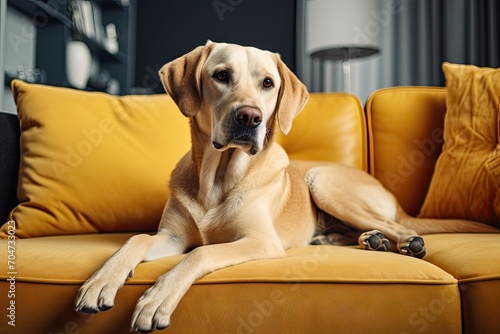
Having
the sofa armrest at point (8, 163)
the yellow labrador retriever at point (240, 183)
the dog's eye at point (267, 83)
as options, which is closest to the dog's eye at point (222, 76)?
the yellow labrador retriever at point (240, 183)

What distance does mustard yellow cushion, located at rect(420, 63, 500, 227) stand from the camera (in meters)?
1.79

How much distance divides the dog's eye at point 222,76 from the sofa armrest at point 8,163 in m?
0.84

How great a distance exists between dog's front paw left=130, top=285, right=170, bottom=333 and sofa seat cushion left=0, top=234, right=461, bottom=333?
0.08 meters

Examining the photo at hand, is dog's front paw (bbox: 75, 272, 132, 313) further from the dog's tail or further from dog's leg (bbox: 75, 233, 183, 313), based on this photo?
the dog's tail

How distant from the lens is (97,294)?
1106mm

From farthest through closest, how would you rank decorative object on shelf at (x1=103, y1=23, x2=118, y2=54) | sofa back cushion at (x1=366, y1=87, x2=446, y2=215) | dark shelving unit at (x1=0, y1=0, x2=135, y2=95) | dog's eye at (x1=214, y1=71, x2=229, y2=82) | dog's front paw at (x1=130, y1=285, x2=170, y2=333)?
1. decorative object on shelf at (x1=103, y1=23, x2=118, y2=54)
2. dark shelving unit at (x1=0, y1=0, x2=135, y2=95)
3. sofa back cushion at (x1=366, y1=87, x2=446, y2=215)
4. dog's eye at (x1=214, y1=71, x2=229, y2=82)
5. dog's front paw at (x1=130, y1=285, x2=170, y2=333)

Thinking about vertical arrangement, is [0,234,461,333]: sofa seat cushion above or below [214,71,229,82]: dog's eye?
below

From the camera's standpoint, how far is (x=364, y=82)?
14.7 ft

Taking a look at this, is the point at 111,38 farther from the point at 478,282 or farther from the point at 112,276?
the point at 478,282

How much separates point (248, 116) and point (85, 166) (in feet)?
2.40

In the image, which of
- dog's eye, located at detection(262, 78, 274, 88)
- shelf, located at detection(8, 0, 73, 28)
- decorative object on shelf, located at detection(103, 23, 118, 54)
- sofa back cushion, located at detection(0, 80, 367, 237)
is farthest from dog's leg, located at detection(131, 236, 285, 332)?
decorative object on shelf, located at detection(103, 23, 118, 54)

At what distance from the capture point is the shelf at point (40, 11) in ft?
10.6

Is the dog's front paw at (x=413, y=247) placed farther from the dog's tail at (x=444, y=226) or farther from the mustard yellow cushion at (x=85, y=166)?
the mustard yellow cushion at (x=85, y=166)

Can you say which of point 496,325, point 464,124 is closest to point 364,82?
point 464,124
